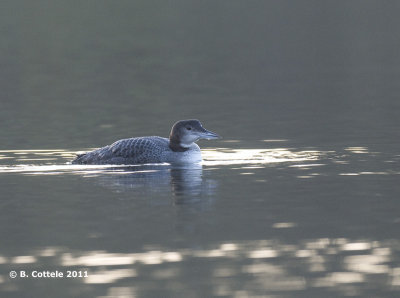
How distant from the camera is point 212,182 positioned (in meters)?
16.9

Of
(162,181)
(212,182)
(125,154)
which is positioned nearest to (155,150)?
(125,154)

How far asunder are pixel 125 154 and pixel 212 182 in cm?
269

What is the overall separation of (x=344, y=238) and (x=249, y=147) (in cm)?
821

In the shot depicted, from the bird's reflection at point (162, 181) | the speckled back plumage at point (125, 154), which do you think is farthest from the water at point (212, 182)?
the speckled back plumage at point (125, 154)

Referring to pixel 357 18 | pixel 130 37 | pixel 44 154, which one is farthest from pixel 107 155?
pixel 357 18

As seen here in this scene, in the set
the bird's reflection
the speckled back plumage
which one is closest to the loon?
the speckled back plumage

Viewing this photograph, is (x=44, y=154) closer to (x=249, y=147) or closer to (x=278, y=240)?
(x=249, y=147)

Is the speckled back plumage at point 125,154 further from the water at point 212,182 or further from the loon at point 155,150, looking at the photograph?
the water at point 212,182

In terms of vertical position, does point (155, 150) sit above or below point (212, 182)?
above

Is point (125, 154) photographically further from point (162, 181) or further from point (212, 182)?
point (212, 182)

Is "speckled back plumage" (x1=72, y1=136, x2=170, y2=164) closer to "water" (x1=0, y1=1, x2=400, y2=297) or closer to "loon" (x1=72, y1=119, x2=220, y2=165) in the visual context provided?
"loon" (x1=72, y1=119, x2=220, y2=165)

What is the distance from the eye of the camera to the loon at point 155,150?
19.2m

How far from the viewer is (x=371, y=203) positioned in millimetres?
14836

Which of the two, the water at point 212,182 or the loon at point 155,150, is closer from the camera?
the water at point 212,182
